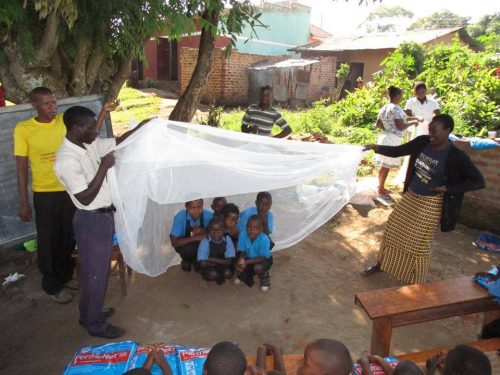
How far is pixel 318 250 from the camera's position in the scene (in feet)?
13.6

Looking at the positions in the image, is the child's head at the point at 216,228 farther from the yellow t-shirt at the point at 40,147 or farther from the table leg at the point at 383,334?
the table leg at the point at 383,334

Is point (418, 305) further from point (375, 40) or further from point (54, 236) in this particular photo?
point (375, 40)

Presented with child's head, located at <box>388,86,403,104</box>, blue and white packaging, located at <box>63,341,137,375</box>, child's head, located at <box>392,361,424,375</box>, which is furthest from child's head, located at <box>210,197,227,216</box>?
child's head, located at <box>388,86,403,104</box>

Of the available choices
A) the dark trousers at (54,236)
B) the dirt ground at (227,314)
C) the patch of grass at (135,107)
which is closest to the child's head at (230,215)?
the dirt ground at (227,314)

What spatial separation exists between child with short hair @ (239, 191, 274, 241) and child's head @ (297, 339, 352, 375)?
1872 mm

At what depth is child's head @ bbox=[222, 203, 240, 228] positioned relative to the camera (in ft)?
11.1

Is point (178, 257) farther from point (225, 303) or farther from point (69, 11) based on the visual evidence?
point (69, 11)

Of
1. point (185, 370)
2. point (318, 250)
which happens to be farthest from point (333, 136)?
point (185, 370)

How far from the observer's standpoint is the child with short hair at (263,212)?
3408mm

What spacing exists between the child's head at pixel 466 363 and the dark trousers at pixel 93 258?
198cm

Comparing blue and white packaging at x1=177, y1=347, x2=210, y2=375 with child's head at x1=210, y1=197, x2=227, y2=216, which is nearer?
blue and white packaging at x1=177, y1=347, x2=210, y2=375

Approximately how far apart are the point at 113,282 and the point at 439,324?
106 inches

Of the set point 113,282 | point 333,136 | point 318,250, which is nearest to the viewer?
point 113,282

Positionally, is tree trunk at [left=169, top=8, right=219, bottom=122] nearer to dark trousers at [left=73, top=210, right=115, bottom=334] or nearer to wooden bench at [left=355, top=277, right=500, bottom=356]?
dark trousers at [left=73, top=210, right=115, bottom=334]
